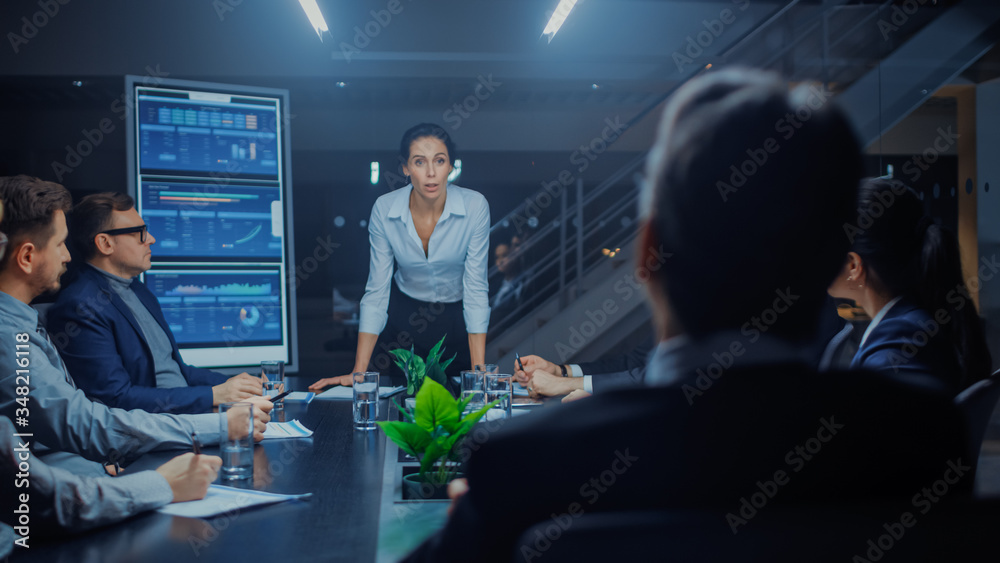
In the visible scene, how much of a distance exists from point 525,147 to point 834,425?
4752 mm

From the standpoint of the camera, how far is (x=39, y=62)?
15.8 ft

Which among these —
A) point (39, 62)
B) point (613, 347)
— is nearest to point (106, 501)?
point (613, 347)

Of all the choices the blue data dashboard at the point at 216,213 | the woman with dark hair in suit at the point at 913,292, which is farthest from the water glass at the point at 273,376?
the woman with dark hair in suit at the point at 913,292

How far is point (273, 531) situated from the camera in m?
1.07

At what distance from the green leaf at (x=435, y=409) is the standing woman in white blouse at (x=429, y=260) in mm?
1789

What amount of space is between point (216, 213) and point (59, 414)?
5.47ft

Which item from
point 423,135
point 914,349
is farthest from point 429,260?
point 914,349

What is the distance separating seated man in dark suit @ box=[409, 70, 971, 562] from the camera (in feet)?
1.95

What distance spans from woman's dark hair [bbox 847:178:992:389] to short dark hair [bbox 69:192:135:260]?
7.18 ft

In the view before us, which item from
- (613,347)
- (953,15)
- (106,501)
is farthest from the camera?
A: (613,347)

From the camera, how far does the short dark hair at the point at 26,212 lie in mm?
1792

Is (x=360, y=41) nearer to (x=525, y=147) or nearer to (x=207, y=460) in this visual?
(x=525, y=147)

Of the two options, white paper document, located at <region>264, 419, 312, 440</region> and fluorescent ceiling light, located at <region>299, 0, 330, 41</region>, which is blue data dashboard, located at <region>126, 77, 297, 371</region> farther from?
white paper document, located at <region>264, 419, 312, 440</region>

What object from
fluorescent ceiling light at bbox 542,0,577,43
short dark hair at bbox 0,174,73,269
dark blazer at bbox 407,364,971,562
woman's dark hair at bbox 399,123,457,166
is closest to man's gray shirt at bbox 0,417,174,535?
dark blazer at bbox 407,364,971,562
